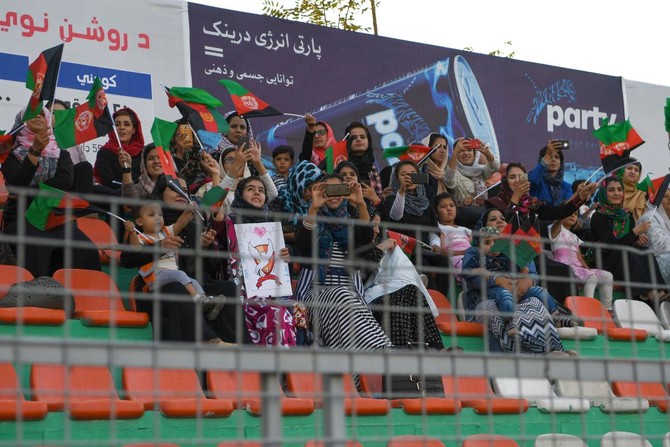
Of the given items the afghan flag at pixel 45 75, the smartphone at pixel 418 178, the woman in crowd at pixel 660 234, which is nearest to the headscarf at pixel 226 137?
the smartphone at pixel 418 178

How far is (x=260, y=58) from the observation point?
9852 millimetres

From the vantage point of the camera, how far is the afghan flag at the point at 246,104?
8.73m

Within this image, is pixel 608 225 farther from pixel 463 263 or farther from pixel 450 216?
pixel 463 263

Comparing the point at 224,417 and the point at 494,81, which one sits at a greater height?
the point at 494,81

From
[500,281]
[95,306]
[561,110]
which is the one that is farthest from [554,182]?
[500,281]

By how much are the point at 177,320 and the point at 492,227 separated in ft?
11.4

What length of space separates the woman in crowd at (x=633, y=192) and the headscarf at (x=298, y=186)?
3.41 meters

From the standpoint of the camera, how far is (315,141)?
8867 millimetres

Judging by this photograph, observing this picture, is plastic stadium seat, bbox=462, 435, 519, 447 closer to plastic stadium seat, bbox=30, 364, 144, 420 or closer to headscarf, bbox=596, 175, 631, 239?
plastic stadium seat, bbox=30, 364, 144, 420

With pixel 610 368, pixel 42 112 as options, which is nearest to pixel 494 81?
pixel 42 112

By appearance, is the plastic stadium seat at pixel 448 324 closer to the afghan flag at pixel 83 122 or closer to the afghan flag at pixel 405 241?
the afghan flag at pixel 405 241

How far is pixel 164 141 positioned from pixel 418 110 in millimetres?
3787

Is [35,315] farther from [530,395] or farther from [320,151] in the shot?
[320,151]

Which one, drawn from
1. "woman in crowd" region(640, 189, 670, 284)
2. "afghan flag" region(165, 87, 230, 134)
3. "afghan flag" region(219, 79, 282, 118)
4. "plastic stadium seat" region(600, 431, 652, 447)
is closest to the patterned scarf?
"woman in crowd" region(640, 189, 670, 284)
